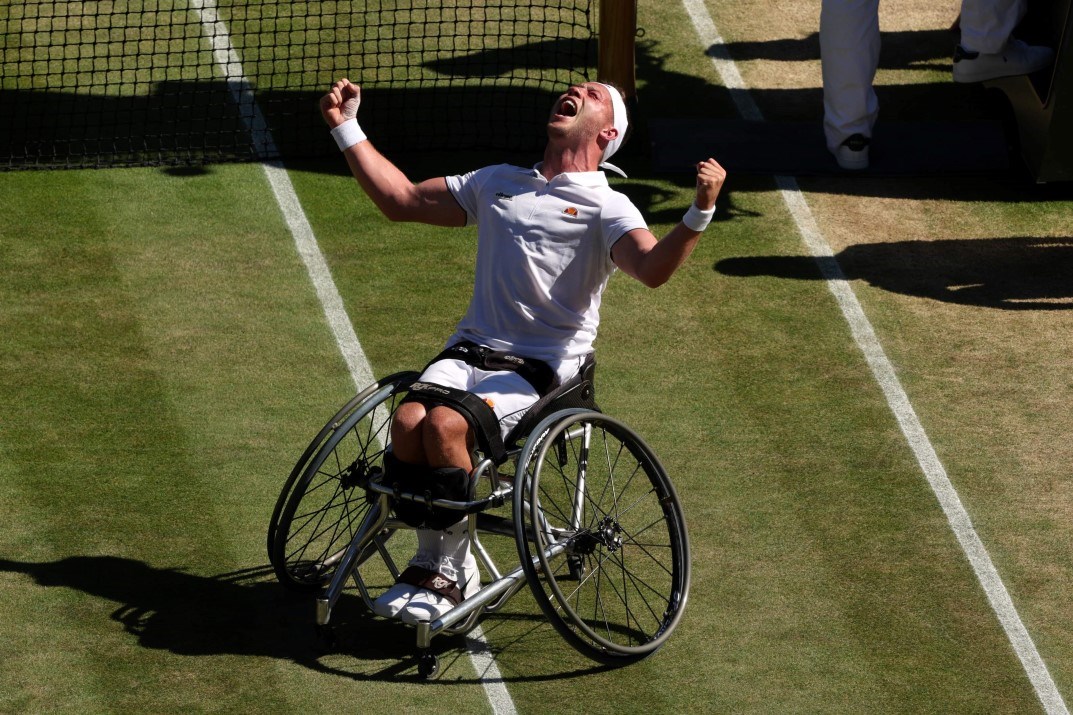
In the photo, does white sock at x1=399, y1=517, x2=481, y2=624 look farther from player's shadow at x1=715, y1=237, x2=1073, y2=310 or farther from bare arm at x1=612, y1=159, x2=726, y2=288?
A: player's shadow at x1=715, y1=237, x2=1073, y2=310

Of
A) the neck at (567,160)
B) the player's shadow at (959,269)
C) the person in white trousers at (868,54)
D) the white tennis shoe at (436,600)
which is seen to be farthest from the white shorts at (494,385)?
the person in white trousers at (868,54)

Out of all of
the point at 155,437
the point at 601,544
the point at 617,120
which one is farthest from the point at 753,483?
the point at 155,437

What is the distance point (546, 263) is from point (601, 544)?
117 cm

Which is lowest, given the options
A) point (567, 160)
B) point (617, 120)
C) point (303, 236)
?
point (303, 236)

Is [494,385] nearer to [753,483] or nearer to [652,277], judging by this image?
[652,277]

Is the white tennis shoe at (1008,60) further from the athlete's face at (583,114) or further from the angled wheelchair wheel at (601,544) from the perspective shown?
the athlete's face at (583,114)

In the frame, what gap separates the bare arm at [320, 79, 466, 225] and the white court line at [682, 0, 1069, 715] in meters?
2.66

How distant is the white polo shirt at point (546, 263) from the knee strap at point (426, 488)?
72 cm

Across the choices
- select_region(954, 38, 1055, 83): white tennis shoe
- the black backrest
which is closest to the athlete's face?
the black backrest

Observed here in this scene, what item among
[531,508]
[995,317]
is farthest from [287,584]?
[995,317]

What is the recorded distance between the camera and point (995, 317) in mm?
9305

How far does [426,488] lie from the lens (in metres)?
6.23

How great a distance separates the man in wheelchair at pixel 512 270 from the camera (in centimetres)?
628

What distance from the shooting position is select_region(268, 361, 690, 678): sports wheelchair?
6.16 m
